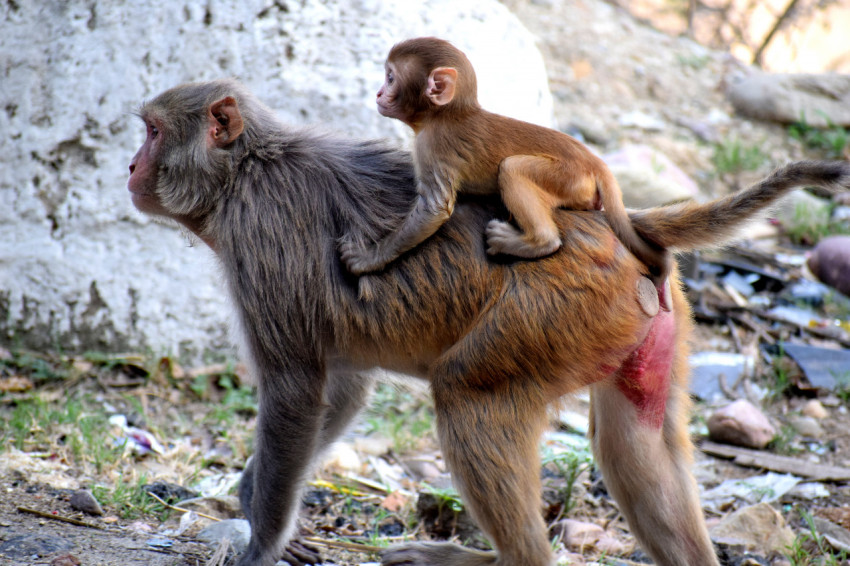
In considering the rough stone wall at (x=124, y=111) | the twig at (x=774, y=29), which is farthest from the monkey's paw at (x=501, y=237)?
the twig at (x=774, y=29)

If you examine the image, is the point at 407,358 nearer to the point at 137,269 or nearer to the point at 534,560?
the point at 534,560

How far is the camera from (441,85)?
10.7ft

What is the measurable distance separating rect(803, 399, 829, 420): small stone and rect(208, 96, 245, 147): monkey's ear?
402cm

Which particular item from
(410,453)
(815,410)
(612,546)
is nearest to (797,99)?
(815,410)

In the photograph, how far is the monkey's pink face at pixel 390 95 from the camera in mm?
3359

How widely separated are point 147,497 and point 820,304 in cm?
527

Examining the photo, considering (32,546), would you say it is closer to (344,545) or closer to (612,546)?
(344,545)

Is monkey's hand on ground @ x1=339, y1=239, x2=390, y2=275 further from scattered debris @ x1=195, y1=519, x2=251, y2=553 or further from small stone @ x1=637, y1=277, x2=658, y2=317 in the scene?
scattered debris @ x1=195, y1=519, x2=251, y2=553

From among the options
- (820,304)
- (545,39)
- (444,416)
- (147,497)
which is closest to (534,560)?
(444,416)

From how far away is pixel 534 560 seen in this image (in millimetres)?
3193

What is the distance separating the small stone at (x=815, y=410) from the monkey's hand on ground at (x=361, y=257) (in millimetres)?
3532

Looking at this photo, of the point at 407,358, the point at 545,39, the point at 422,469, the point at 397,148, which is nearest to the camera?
the point at 407,358

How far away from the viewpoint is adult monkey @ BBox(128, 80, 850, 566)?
3191 mm

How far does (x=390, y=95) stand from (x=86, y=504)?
7.54 feet
